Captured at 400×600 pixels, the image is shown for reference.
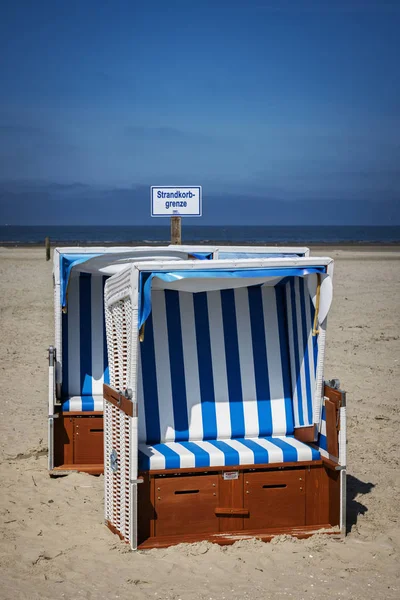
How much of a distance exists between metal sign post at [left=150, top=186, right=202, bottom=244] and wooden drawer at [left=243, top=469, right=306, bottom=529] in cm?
425

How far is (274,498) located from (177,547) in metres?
0.77

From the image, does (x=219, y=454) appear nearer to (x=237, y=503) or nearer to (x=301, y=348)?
(x=237, y=503)

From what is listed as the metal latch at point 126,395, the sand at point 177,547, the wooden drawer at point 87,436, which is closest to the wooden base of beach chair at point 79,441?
the wooden drawer at point 87,436

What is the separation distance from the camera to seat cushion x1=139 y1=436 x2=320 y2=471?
5410 millimetres

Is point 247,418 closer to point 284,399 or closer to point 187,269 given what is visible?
point 284,399

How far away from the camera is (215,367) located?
243 inches

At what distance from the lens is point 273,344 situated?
6.32 m

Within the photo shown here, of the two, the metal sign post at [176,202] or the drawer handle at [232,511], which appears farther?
the metal sign post at [176,202]

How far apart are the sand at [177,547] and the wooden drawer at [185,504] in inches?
6.9

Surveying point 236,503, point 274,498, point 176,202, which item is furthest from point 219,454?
point 176,202

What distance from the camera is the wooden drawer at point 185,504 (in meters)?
5.43

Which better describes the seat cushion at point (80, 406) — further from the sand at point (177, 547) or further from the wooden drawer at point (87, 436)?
the sand at point (177, 547)

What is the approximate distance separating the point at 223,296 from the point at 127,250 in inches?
53.5

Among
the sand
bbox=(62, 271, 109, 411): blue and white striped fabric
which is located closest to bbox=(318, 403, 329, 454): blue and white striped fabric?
the sand
